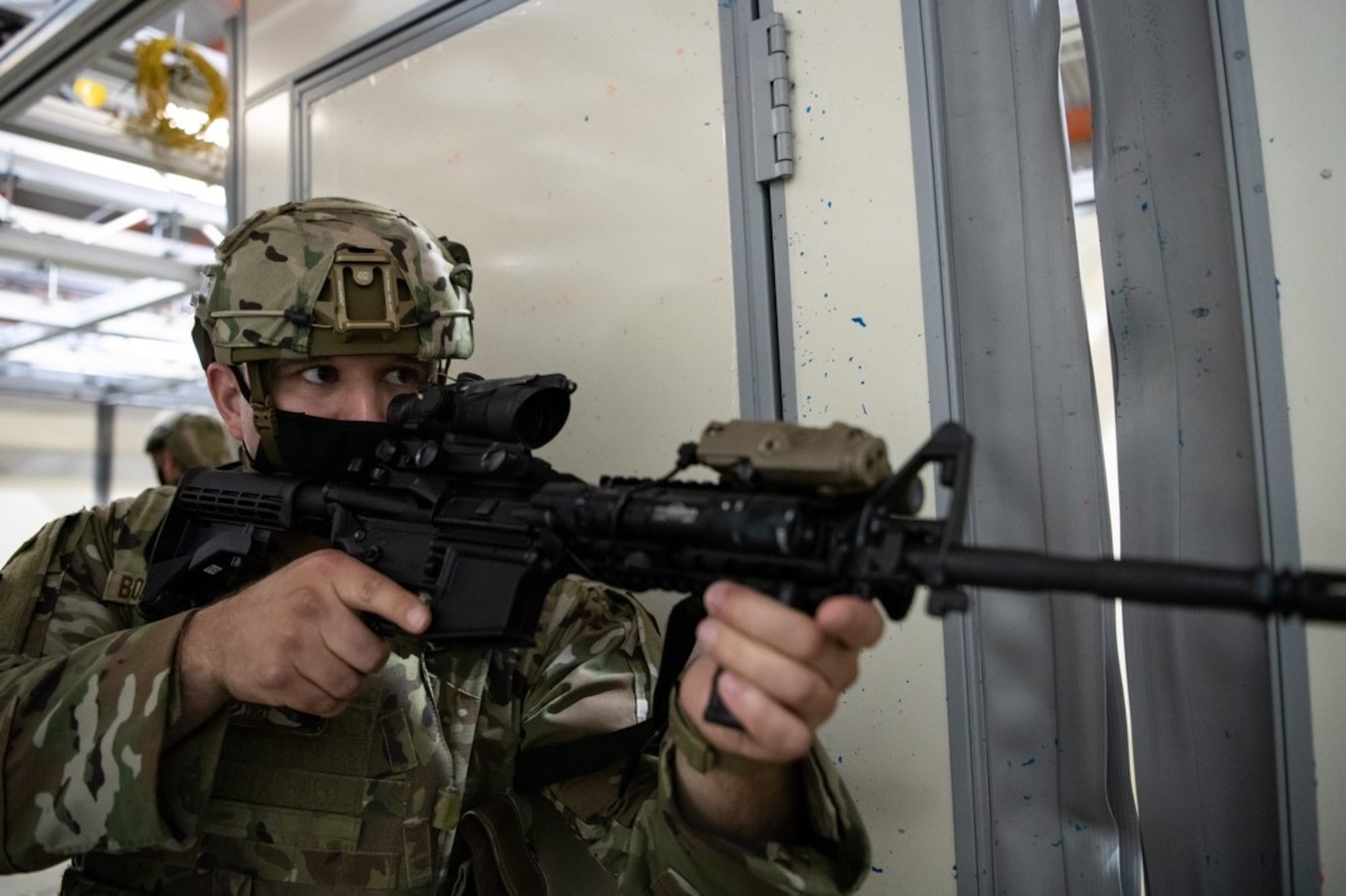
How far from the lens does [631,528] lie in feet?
2.74

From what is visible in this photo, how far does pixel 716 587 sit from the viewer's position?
0.75 m

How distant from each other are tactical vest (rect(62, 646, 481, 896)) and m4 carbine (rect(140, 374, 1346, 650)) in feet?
0.70

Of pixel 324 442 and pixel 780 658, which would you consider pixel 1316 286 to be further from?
pixel 324 442

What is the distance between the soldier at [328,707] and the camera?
38.0 inches

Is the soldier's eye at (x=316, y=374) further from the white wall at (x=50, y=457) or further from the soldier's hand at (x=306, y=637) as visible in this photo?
A: the white wall at (x=50, y=457)

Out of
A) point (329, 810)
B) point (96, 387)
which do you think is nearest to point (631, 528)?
point (329, 810)

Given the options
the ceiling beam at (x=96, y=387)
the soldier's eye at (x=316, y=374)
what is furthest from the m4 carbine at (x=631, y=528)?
the ceiling beam at (x=96, y=387)

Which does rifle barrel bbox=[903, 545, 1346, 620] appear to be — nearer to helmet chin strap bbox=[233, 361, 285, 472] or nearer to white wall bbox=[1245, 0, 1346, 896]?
white wall bbox=[1245, 0, 1346, 896]

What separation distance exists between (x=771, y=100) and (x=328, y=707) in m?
0.97

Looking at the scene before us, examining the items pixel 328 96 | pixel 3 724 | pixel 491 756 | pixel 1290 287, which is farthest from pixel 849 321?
pixel 328 96

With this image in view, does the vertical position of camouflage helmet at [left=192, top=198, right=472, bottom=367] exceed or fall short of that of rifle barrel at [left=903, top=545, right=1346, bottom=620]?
it exceeds it

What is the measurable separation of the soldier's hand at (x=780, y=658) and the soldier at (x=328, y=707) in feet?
0.27

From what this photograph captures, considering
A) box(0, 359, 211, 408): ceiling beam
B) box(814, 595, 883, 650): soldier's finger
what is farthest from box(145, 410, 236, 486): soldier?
box(814, 595, 883, 650): soldier's finger

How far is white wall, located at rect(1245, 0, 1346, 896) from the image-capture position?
86 cm
